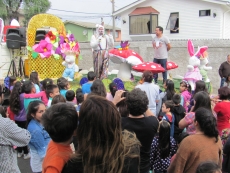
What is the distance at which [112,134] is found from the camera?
1.57 m

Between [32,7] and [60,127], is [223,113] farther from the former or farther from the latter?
[32,7]

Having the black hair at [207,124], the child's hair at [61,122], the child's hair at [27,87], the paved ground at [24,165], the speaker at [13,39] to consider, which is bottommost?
the paved ground at [24,165]

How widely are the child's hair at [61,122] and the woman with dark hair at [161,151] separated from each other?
4.77ft

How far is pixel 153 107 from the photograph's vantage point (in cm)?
458

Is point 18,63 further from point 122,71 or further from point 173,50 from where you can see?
point 173,50

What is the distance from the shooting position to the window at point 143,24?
21.2 meters

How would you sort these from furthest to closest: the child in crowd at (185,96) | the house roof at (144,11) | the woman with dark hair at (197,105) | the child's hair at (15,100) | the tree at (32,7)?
the tree at (32,7) → the house roof at (144,11) → the child in crowd at (185,96) → the child's hair at (15,100) → the woman with dark hair at (197,105)

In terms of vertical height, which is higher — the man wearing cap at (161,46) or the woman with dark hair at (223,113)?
the man wearing cap at (161,46)

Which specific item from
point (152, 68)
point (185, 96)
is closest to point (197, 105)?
point (185, 96)

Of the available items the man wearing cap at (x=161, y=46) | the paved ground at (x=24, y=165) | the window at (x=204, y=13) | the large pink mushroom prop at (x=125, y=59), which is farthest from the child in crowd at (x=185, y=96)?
the window at (x=204, y=13)

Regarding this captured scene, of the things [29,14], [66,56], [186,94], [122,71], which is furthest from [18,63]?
[29,14]

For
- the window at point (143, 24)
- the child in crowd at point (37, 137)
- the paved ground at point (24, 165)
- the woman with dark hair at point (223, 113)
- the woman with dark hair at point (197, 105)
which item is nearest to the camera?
the child in crowd at point (37, 137)

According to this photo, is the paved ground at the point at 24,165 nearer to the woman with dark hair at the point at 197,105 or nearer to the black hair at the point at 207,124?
the woman with dark hair at the point at 197,105

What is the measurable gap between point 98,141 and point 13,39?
11595mm
